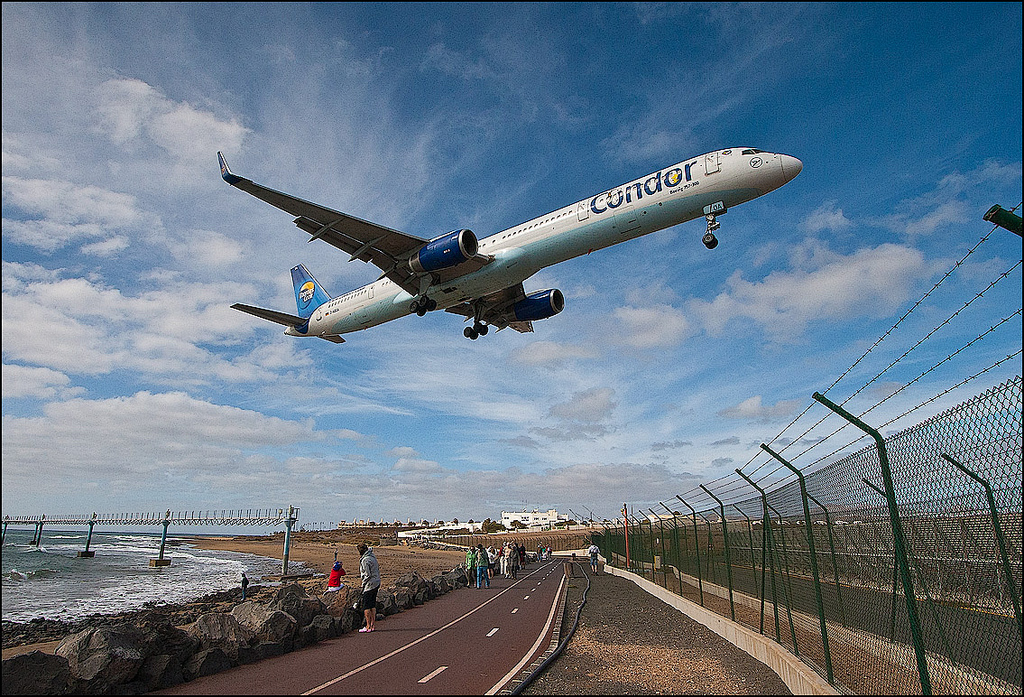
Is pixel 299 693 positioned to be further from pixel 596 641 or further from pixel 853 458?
pixel 853 458

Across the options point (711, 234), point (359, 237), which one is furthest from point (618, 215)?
point (359, 237)

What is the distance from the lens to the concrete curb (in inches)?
277

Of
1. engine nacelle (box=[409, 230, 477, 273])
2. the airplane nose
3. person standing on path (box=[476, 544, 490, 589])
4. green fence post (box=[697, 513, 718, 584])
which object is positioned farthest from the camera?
person standing on path (box=[476, 544, 490, 589])

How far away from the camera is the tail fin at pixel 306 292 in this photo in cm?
3834

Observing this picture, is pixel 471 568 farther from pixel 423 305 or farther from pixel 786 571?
pixel 786 571

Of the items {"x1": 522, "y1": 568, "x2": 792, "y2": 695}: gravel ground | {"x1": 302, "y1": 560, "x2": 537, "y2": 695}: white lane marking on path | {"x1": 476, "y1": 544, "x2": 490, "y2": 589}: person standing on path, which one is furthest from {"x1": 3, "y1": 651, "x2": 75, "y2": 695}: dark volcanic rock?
{"x1": 476, "y1": 544, "x2": 490, "y2": 589}: person standing on path

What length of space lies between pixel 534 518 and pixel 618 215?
177m

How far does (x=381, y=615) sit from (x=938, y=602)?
1283 centimetres

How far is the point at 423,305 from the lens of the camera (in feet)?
82.3

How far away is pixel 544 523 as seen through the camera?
600ft

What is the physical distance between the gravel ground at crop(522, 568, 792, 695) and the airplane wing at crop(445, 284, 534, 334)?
16.2 meters

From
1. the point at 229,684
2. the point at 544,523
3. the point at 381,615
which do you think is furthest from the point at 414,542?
the point at 229,684

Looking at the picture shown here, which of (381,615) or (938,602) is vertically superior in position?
(938,602)

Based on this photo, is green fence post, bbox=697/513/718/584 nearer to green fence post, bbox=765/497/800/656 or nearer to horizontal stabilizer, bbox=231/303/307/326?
green fence post, bbox=765/497/800/656
